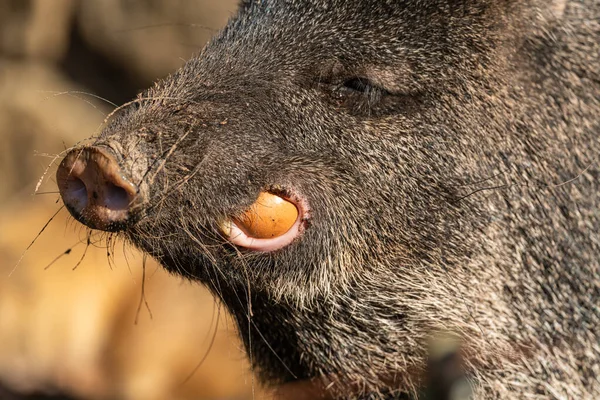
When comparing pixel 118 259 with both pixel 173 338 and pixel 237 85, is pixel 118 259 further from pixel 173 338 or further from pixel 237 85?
pixel 237 85

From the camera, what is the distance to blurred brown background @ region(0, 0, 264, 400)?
4.68 metres

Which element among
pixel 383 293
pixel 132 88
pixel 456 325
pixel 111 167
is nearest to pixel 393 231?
pixel 383 293

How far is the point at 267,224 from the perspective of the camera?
2227 millimetres

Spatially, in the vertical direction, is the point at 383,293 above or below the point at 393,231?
below

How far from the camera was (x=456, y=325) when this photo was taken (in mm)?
2482

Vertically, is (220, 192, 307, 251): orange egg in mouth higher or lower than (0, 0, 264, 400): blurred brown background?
higher

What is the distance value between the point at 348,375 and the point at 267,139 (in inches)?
28.3

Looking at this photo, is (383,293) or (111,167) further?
(383,293)

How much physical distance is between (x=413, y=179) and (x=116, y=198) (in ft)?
2.59

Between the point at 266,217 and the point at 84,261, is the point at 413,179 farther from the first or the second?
the point at 84,261

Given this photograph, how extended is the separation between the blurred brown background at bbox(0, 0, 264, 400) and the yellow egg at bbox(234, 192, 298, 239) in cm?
187

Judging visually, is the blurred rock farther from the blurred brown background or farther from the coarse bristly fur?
the coarse bristly fur

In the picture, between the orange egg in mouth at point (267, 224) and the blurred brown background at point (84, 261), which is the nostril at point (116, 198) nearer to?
the orange egg in mouth at point (267, 224)

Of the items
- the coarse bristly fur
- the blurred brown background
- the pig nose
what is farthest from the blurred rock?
the pig nose
